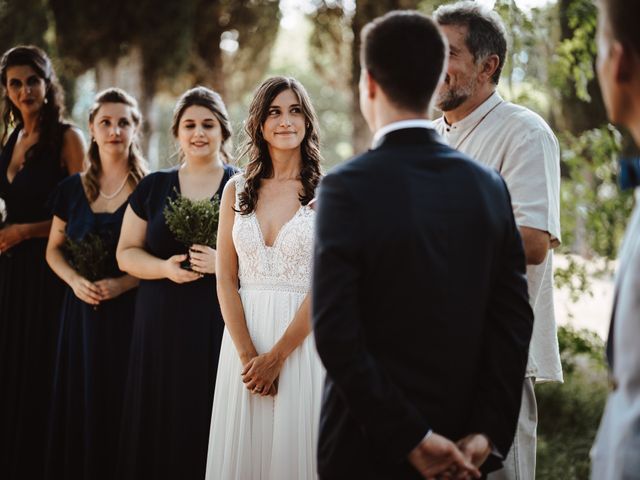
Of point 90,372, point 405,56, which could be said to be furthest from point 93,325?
point 405,56

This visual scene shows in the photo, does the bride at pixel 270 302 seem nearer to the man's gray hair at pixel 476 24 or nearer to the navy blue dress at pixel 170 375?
the navy blue dress at pixel 170 375

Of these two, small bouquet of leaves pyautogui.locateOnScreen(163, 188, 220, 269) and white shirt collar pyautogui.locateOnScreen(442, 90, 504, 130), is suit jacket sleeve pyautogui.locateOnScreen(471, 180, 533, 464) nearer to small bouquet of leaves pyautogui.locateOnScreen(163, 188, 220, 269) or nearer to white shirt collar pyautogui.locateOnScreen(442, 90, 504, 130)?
white shirt collar pyautogui.locateOnScreen(442, 90, 504, 130)

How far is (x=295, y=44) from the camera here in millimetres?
40469

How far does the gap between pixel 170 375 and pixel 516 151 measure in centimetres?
219

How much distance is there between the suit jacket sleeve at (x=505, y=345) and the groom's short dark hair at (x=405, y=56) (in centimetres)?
39

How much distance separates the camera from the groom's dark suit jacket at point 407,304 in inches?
74.9

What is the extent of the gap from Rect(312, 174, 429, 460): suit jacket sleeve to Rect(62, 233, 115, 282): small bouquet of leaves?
102 inches

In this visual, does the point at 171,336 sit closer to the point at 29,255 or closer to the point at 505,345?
the point at 29,255

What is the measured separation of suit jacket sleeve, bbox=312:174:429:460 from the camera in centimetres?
189

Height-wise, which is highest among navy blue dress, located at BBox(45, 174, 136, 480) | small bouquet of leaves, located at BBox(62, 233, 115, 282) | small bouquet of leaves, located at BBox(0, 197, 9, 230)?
small bouquet of leaves, located at BBox(0, 197, 9, 230)

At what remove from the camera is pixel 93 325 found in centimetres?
430

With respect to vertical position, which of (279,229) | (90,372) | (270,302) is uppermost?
(279,229)

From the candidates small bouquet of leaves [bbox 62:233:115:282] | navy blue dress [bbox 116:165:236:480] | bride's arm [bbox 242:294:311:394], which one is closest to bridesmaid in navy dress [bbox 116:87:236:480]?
navy blue dress [bbox 116:165:236:480]

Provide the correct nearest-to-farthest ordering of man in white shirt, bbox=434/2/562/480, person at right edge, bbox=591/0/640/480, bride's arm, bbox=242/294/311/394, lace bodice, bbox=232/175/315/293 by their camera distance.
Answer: person at right edge, bbox=591/0/640/480
man in white shirt, bbox=434/2/562/480
bride's arm, bbox=242/294/311/394
lace bodice, bbox=232/175/315/293
